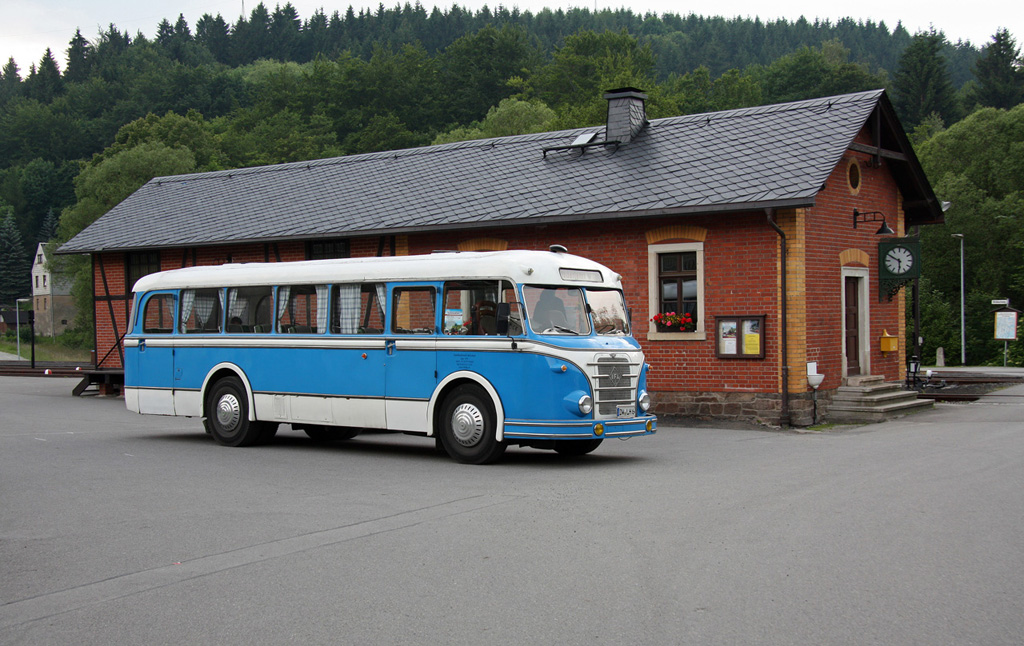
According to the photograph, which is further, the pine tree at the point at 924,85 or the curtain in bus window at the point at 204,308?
the pine tree at the point at 924,85

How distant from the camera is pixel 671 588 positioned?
20.5ft

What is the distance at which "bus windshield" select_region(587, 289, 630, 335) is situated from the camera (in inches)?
516

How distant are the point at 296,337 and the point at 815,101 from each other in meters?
12.4

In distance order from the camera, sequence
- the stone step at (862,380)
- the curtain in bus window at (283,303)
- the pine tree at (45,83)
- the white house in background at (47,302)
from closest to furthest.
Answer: the curtain in bus window at (283,303) < the stone step at (862,380) < the white house in background at (47,302) < the pine tree at (45,83)

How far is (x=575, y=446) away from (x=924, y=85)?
83.7 metres

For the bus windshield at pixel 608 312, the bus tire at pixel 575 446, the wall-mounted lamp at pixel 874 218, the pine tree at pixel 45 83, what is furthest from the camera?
the pine tree at pixel 45 83

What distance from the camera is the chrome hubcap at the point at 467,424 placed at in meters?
12.6

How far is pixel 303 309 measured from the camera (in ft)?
48.4

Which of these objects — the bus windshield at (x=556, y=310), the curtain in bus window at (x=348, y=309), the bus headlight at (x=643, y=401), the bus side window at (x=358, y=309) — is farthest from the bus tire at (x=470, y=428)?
the curtain in bus window at (x=348, y=309)

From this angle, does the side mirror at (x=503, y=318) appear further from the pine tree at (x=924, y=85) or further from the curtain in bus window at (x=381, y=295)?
the pine tree at (x=924, y=85)

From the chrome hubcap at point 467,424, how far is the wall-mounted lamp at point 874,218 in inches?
426

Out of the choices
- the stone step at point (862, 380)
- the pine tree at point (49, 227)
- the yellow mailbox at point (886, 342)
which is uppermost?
the pine tree at point (49, 227)

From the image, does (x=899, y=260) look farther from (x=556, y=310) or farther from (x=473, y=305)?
(x=473, y=305)

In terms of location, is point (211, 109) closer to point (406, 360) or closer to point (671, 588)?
point (406, 360)
